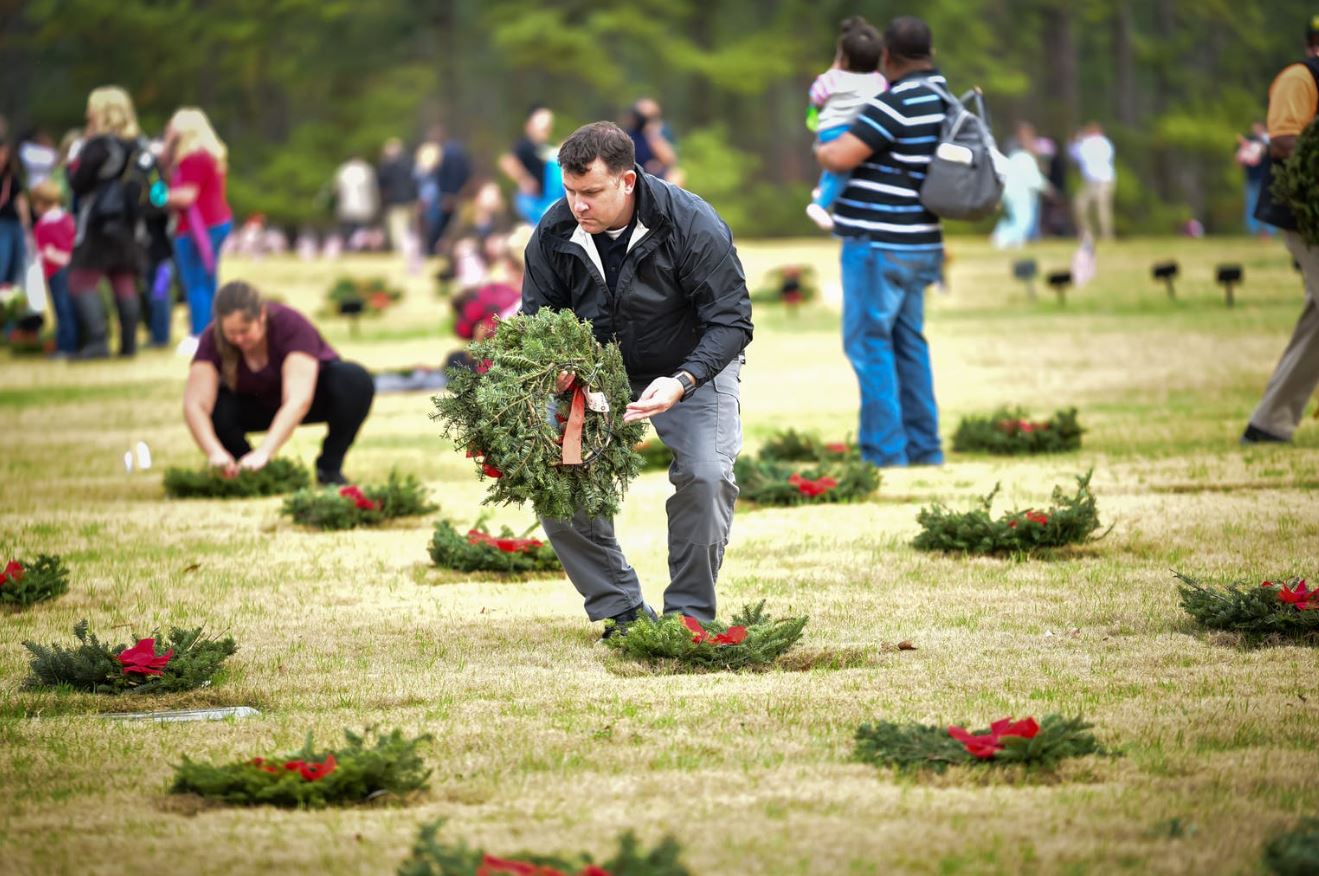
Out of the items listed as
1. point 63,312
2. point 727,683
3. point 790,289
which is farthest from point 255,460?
point 790,289

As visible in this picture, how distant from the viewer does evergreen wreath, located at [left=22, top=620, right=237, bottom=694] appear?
5996mm

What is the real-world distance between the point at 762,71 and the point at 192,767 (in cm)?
4330

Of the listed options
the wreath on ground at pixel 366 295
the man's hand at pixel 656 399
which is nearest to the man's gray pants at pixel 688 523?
the man's hand at pixel 656 399

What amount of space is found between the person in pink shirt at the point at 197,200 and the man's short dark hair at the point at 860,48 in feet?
25.9

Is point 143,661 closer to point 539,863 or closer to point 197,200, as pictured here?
point 539,863

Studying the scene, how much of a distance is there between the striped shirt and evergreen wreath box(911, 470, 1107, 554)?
2655mm

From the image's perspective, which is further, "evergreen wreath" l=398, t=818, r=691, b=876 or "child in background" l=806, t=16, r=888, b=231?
"child in background" l=806, t=16, r=888, b=231

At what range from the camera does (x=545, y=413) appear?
19.2 ft

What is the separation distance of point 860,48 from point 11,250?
1379cm

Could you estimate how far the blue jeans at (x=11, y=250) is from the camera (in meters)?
21.1

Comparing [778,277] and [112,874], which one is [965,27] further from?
[112,874]

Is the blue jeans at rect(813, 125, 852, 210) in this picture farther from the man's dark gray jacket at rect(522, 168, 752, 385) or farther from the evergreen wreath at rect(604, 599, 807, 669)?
the evergreen wreath at rect(604, 599, 807, 669)

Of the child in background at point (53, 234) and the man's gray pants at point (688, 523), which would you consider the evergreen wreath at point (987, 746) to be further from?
the child in background at point (53, 234)

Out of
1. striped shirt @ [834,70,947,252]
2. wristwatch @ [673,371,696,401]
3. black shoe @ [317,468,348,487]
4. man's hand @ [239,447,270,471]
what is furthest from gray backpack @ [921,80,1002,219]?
wristwatch @ [673,371,696,401]
